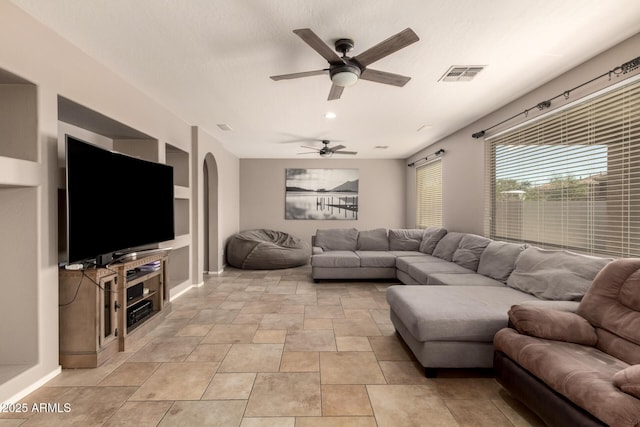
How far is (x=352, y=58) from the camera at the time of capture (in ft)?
6.98

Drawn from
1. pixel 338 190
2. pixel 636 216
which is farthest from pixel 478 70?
pixel 338 190

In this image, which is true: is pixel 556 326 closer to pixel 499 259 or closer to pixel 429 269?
pixel 499 259

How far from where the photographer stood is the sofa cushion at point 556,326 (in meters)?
1.76

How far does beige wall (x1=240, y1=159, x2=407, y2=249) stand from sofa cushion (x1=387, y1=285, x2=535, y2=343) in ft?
15.5

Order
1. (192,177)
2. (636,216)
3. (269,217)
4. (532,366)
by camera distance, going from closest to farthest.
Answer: (532,366)
(636,216)
(192,177)
(269,217)

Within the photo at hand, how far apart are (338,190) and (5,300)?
6.04 metres

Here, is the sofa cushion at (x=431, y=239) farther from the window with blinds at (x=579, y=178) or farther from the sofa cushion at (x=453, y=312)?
the sofa cushion at (x=453, y=312)

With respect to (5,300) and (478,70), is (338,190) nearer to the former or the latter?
(478,70)

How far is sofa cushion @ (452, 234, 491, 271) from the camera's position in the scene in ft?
12.0

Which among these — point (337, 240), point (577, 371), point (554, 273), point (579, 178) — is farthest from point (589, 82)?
point (337, 240)

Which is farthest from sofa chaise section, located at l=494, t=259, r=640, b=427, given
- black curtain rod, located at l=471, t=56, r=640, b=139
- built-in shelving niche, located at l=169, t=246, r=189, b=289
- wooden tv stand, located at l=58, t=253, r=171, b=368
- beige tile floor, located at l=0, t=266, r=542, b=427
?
built-in shelving niche, located at l=169, t=246, r=189, b=289

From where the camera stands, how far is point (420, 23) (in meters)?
1.99

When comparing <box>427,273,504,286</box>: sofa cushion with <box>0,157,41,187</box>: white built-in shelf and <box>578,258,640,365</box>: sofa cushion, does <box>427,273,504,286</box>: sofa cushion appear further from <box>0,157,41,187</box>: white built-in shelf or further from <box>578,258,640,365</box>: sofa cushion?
<box>0,157,41,187</box>: white built-in shelf

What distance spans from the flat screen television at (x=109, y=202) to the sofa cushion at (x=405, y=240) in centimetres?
399
